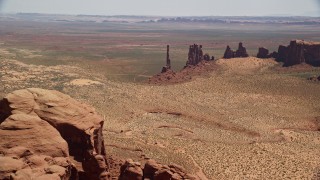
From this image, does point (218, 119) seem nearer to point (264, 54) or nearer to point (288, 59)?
point (288, 59)

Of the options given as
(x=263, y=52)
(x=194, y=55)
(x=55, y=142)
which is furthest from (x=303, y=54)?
(x=55, y=142)

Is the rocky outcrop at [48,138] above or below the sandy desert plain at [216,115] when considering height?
above

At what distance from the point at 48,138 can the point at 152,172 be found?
20.2 feet

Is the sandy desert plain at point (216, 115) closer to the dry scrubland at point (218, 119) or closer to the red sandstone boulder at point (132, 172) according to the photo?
the dry scrubland at point (218, 119)

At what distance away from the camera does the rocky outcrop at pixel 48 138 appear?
1906 cm

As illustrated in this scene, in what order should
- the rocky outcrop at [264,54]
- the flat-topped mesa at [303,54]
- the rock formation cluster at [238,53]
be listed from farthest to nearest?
1. the rock formation cluster at [238,53]
2. the rocky outcrop at [264,54]
3. the flat-topped mesa at [303,54]

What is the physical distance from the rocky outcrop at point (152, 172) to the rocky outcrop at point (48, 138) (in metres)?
1.32

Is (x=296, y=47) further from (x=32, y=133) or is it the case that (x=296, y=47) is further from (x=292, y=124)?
(x=32, y=133)

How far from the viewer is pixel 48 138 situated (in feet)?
72.6

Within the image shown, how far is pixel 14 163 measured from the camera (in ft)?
60.2

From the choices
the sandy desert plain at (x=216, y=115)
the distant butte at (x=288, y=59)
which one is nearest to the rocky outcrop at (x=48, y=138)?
the sandy desert plain at (x=216, y=115)

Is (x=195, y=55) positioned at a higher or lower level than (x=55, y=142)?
lower

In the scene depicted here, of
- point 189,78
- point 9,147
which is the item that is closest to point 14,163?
point 9,147

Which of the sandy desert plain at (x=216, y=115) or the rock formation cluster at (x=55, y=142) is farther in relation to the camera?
the sandy desert plain at (x=216, y=115)
